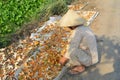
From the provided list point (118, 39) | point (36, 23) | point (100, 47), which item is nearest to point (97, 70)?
point (100, 47)

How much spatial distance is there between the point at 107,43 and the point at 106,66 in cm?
142

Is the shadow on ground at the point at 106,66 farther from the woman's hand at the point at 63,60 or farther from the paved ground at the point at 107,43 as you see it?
the woman's hand at the point at 63,60

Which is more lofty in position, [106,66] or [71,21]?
[71,21]

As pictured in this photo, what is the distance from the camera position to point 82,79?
670 cm

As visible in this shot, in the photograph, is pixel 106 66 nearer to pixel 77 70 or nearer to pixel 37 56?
pixel 77 70

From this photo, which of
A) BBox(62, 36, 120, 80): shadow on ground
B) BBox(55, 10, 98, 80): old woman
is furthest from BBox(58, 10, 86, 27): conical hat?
BBox(62, 36, 120, 80): shadow on ground

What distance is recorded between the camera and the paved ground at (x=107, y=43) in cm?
680

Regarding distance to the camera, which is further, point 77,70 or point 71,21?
point 77,70

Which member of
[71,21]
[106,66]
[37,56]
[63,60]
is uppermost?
[71,21]

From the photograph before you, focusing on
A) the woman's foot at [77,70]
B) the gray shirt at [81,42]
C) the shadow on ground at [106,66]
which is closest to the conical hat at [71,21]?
the gray shirt at [81,42]

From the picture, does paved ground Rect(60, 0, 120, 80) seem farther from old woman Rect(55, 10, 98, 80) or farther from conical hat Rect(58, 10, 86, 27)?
conical hat Rect(58, 10, 86, 27)

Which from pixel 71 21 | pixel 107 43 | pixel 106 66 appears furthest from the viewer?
pixel 107 43

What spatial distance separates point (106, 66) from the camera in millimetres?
7141

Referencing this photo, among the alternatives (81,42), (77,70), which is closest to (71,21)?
(81,42)
